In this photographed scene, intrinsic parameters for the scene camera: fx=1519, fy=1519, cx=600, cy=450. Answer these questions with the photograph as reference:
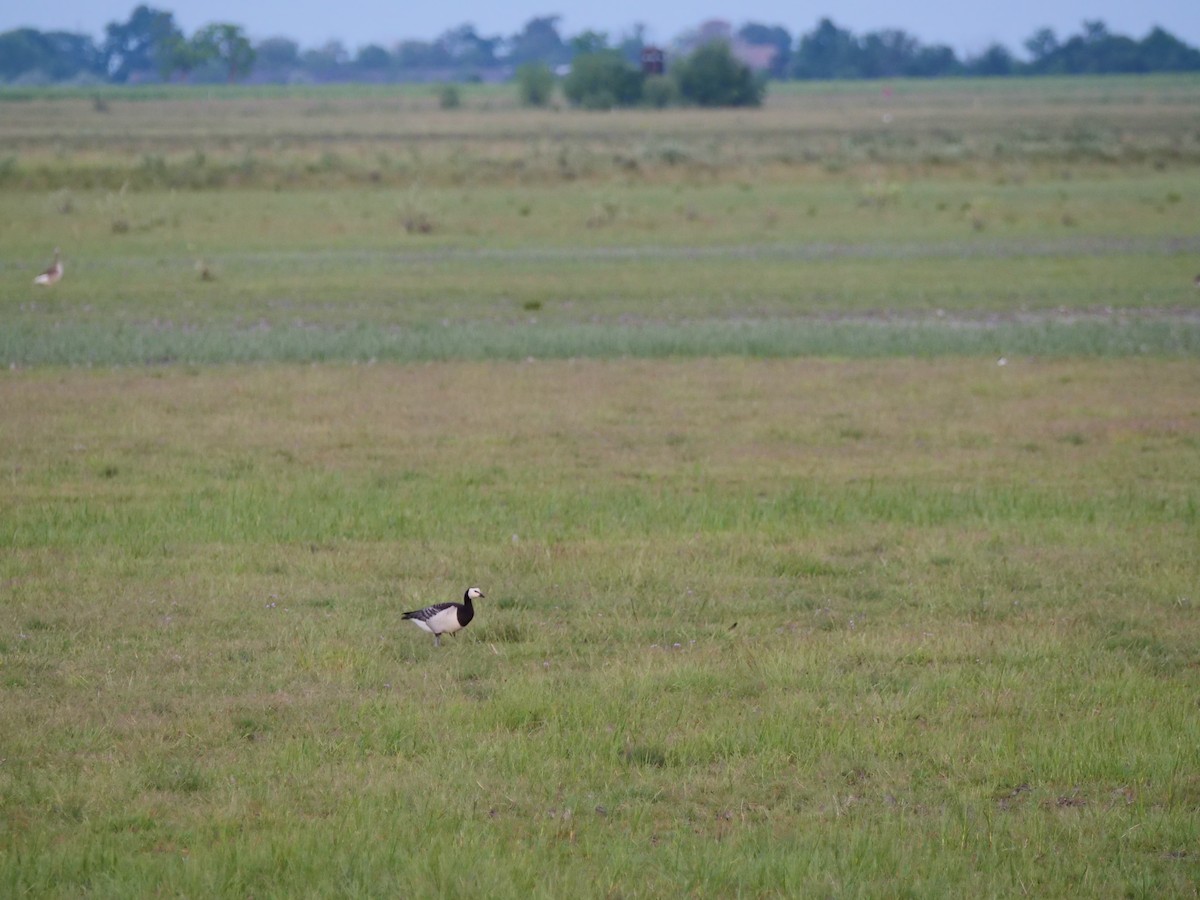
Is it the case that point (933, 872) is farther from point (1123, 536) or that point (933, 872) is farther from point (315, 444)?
point (315, 444)

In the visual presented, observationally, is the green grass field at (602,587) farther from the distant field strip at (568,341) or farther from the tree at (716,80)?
the tree at (716,80)

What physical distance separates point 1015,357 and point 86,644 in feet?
47.4

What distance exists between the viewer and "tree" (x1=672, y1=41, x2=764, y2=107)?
121688 millimetres

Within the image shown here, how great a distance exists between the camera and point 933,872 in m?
5.53

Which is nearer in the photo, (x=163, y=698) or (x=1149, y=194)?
(x=163, y=698)

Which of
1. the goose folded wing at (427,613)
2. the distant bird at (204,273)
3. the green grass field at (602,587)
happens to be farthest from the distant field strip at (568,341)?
the goose folded wing at (427,613)

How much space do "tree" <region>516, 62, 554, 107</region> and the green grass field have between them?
108832 millimetres

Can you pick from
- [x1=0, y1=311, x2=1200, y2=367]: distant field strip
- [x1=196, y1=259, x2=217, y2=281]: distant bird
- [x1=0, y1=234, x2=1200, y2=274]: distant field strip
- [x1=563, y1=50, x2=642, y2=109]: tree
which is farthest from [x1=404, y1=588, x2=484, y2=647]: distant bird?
[x1=563, y1=50, x2=642, y2=109]: tree

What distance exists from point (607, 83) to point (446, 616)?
391 ft

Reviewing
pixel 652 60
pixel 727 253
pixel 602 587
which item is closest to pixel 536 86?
pixel 652 60

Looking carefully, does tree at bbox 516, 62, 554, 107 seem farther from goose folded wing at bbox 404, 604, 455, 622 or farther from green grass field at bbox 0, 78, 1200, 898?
goose folded wing at bbox 404, 604, 455, 622

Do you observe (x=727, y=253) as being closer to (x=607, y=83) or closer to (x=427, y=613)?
(x=427, y=613)

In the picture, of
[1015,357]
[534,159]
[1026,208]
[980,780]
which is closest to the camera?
[980,780]

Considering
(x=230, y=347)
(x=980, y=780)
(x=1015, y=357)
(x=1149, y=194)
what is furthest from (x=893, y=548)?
(x=1149, y=194)
